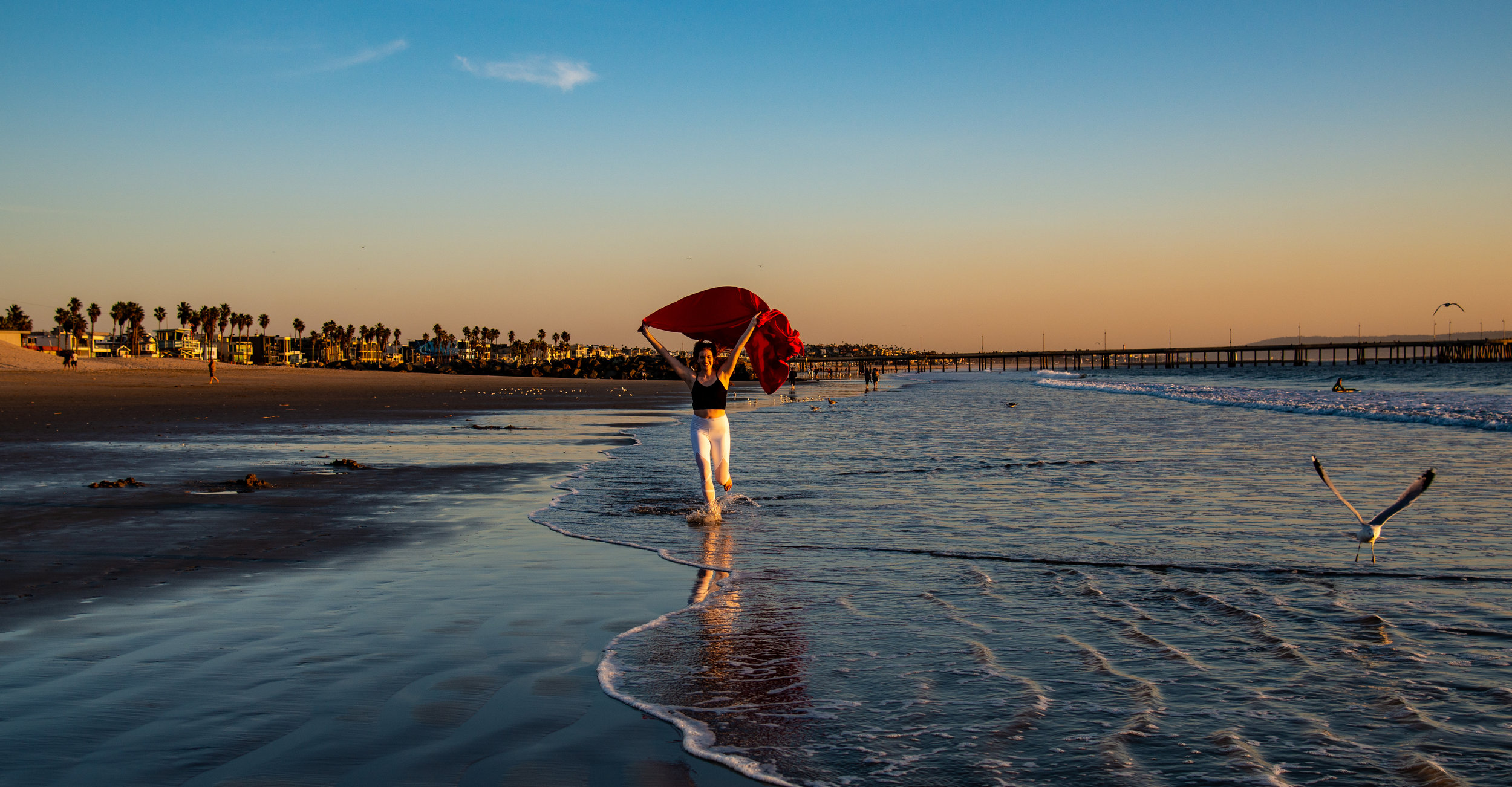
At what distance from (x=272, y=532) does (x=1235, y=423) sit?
2915cm

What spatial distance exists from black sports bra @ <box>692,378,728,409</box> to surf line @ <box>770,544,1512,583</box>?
250 centimetres

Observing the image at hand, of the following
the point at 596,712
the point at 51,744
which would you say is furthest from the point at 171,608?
the point at 596,712

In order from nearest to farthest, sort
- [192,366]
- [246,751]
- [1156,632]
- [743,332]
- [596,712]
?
[246,751] → [596,712] → [1156,632] → [743,332] → [192,366]

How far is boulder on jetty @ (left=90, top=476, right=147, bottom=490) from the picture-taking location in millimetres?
13172

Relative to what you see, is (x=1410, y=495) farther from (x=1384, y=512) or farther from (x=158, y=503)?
(x=158, y=503)

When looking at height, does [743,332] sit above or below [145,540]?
above

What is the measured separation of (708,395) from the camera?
1130 cm

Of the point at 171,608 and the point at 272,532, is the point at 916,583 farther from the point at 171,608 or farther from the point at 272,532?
the point at 272,532

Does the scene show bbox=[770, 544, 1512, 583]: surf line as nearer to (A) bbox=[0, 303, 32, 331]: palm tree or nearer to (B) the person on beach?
(B) the person on beach

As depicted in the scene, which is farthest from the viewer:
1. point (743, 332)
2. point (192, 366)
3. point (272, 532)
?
point (192, 366)

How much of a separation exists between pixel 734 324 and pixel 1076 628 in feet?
22.3

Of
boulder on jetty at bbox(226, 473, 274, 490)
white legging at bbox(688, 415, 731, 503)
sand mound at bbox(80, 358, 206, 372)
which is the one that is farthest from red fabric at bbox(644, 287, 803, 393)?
sand mound at bbox(80, 358, 206, 372)

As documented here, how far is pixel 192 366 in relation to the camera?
83688mm

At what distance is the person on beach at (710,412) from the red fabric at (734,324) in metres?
0.69
